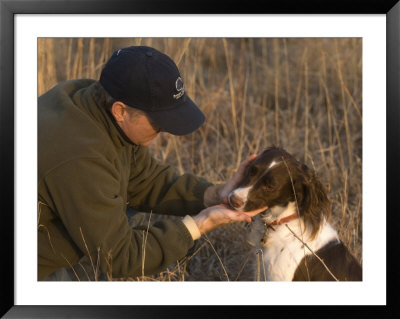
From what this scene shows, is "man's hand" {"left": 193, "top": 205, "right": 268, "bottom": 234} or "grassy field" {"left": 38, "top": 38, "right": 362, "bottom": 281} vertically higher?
"grassy field" {"left": 38, "top": 38, "right": 362, "bottom": 281}

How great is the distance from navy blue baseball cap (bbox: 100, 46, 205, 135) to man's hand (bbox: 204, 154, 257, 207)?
1.72 feet

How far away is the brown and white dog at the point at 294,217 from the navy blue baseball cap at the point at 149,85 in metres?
0.51

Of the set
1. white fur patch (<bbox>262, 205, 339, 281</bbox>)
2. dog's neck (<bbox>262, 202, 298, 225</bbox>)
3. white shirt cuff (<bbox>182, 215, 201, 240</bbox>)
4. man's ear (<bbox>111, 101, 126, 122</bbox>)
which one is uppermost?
man's ear (<bbox>111, 101, 126, 122</bbox>)

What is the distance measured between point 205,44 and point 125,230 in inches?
143

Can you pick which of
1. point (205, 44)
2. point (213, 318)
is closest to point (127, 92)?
point (213, 318)

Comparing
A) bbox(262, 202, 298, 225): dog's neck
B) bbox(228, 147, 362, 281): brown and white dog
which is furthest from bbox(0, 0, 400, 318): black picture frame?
bbox(262, 202, 298, 225): dog's neck

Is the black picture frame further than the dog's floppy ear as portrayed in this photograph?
No

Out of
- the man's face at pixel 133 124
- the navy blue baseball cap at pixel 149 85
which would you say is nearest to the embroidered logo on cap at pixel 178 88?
the navy blue baseball cap at pixel 149 85

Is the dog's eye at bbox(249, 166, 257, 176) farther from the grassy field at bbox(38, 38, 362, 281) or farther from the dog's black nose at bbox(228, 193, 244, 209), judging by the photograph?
the grassy field at bbox(38, 38, 362, 281)

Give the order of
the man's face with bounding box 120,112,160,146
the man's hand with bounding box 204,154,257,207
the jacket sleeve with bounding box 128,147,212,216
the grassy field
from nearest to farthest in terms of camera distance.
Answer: the man's face with bounding box 120,112,160,146
the man's hand with bounding box 204,154,257,207
the jacket sleeve with bounding box 128,147,212,216
the grassy field

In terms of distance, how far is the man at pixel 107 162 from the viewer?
2.93 m

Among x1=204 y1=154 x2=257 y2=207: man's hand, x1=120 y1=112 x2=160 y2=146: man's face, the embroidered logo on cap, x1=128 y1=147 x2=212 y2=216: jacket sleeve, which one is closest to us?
the embroidered logo on cap

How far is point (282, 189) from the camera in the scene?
329cm

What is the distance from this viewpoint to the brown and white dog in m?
3.25
